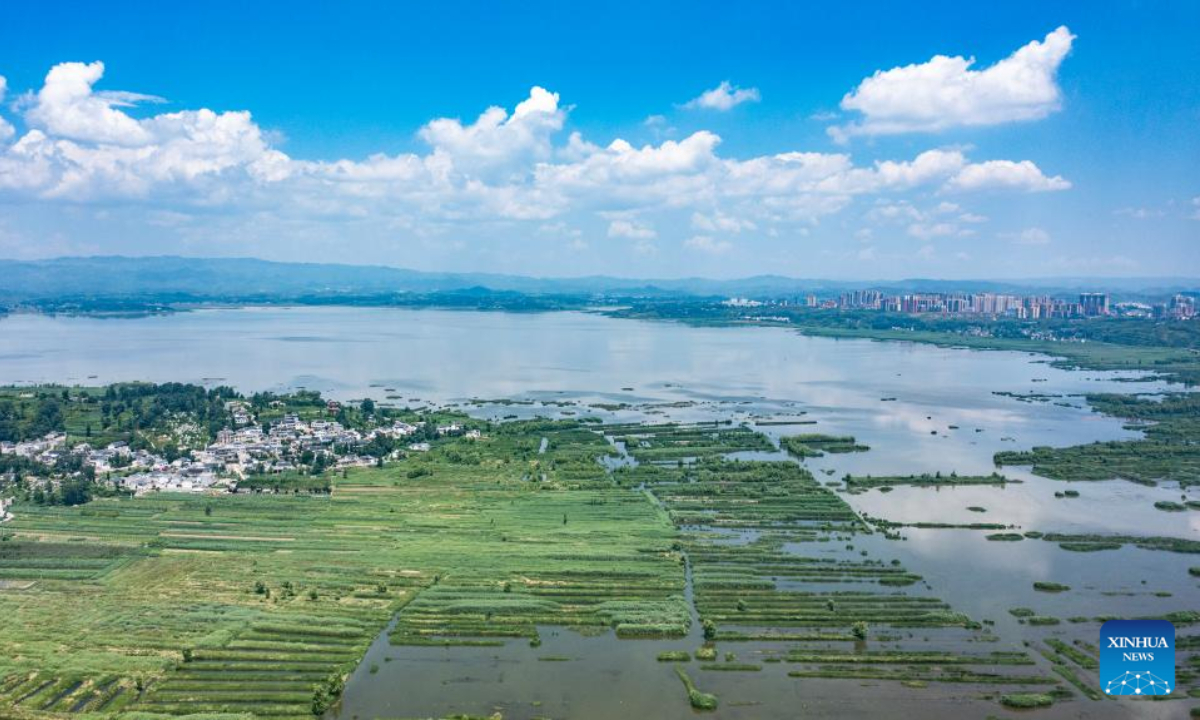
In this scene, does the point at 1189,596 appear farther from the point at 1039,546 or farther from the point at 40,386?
the point at 40,386

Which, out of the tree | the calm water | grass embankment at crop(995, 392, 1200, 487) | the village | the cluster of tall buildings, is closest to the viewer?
the calm water

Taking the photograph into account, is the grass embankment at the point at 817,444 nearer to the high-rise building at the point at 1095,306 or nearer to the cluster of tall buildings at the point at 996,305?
the cluster of tall buildings at the point at 996,305

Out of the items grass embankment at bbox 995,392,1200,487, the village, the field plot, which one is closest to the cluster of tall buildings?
grass embankment at bbox 995,392,1200,487

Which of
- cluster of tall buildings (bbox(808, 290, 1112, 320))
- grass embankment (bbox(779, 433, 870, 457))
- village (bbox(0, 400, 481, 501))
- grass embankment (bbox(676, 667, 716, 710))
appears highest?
cluster of tall buildings (bbox(808, 290, 1112, 320))

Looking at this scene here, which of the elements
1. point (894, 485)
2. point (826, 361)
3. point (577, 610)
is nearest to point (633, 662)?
point (577, 610)

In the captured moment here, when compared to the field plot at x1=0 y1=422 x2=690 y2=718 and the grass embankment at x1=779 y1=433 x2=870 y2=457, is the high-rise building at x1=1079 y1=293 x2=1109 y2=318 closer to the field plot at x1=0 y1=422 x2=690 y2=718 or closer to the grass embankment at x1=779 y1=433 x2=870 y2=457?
the grass embankment at x1=779 y1=433 x2=870 y2=457

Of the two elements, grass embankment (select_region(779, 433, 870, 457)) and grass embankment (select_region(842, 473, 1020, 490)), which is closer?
grass embankment (select_region(842, 473, 1020, 490))

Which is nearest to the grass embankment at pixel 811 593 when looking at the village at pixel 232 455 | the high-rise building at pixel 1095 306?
the village at pixel 232 455
